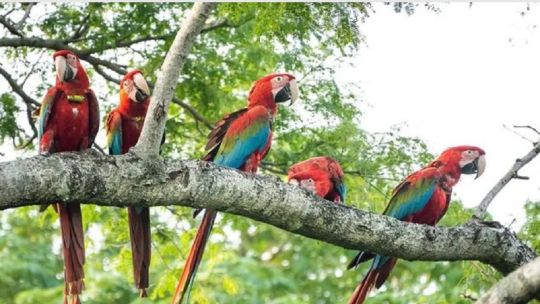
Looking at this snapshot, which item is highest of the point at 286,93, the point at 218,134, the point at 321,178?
the point at 286,93

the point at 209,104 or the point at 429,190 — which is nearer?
the point at 429,190

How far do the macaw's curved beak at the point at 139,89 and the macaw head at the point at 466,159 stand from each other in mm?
1481

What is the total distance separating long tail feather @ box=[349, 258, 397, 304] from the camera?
4512 millimetres

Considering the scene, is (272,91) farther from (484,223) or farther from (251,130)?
(484,223)

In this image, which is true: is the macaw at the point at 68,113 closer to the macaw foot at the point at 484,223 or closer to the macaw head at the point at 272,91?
the macaw head at the point at 272,91

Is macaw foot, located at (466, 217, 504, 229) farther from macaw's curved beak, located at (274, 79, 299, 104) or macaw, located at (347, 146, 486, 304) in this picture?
macaw's curved beak, located at (274, 79, 299, 104)

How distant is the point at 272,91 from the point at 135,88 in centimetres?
76

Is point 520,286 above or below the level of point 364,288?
below

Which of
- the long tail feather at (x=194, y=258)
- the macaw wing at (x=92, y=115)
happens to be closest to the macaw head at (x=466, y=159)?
the long tail feather at (x=194, y=258)

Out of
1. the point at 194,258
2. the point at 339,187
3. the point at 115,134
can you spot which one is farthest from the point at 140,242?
the point at 339,187

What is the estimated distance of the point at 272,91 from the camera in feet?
15.9

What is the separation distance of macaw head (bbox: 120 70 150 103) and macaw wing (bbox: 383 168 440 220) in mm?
1273

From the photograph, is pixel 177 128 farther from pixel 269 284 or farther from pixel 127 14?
pixel 269 284

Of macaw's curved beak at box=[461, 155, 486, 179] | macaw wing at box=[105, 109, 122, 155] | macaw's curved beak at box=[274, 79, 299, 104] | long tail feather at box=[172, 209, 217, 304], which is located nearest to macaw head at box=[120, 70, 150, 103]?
macaw wing at box=[105, 109, 122, 155]
